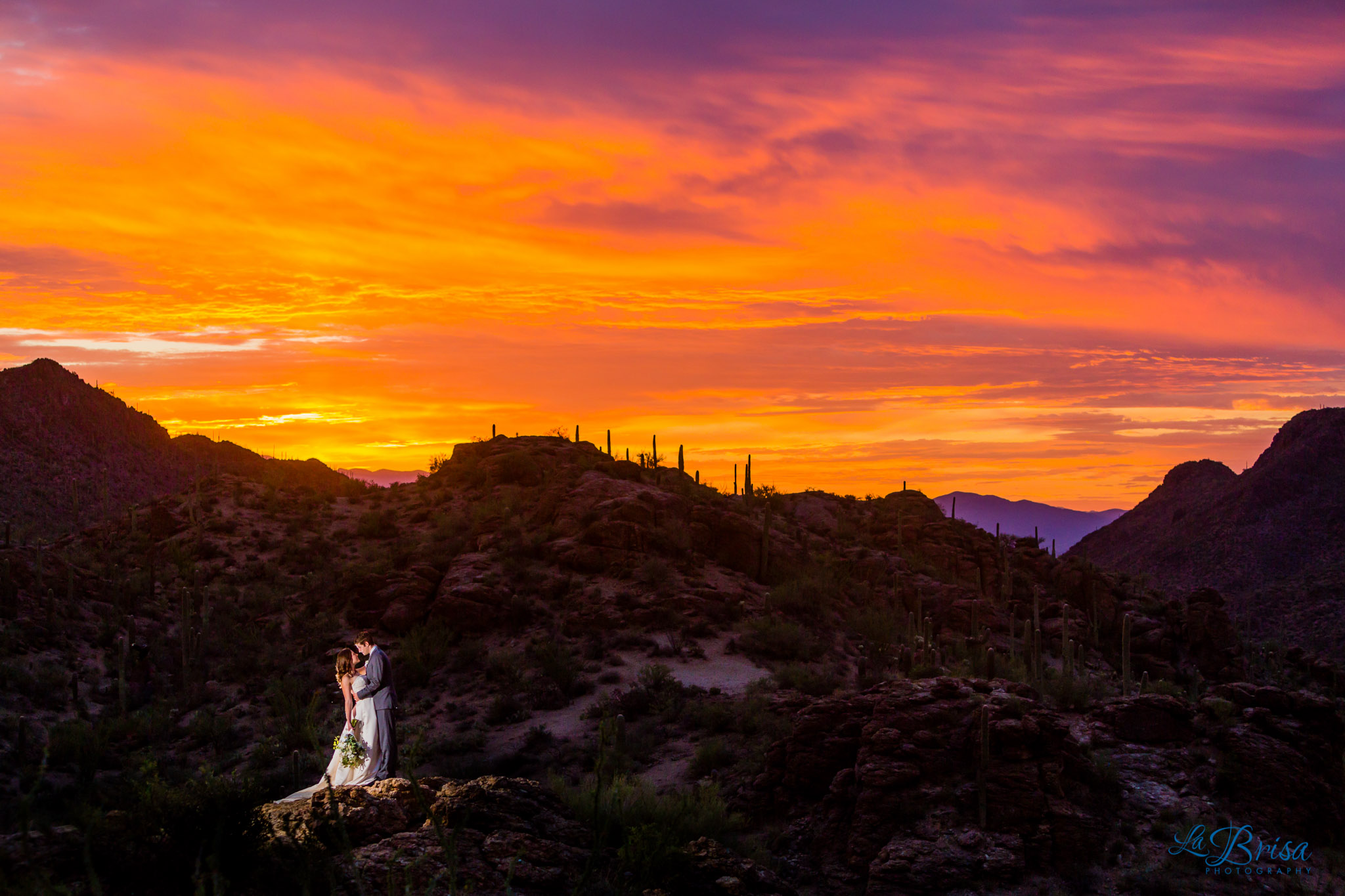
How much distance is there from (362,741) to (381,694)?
0.57 metres

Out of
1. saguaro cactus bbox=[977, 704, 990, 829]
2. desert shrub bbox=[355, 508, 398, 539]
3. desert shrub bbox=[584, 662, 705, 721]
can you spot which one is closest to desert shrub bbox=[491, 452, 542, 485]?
desert shrub bbox=[355, 508, 398, 539]

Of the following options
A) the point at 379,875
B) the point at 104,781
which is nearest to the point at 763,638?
the point at 104,781

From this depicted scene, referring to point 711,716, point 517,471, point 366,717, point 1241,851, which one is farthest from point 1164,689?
point 517,471

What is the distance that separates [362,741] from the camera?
1134 cm

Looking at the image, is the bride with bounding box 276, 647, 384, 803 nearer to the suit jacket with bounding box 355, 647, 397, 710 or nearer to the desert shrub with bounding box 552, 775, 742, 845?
the suit jacket with bounding box 355, 647, 397, 710

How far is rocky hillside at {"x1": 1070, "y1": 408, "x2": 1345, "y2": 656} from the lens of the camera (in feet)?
191

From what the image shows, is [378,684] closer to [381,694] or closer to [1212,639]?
[381,694]

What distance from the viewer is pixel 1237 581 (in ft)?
214

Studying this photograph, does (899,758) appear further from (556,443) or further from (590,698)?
(556,443)

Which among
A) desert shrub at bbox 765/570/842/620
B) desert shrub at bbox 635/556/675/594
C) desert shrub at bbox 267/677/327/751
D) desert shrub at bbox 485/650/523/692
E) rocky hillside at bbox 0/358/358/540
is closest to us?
desert shrub at bbox 267/677/327/751

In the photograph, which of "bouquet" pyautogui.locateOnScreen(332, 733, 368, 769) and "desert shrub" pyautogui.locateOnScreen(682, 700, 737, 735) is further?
"desert shrub" pyautogui.locateOnScreen(682, 700, 737, 735)

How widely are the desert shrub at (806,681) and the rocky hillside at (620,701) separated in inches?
11.8

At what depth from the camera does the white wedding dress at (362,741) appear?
11164 mm

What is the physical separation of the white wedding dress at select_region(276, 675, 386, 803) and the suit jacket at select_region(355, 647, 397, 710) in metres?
0.06
